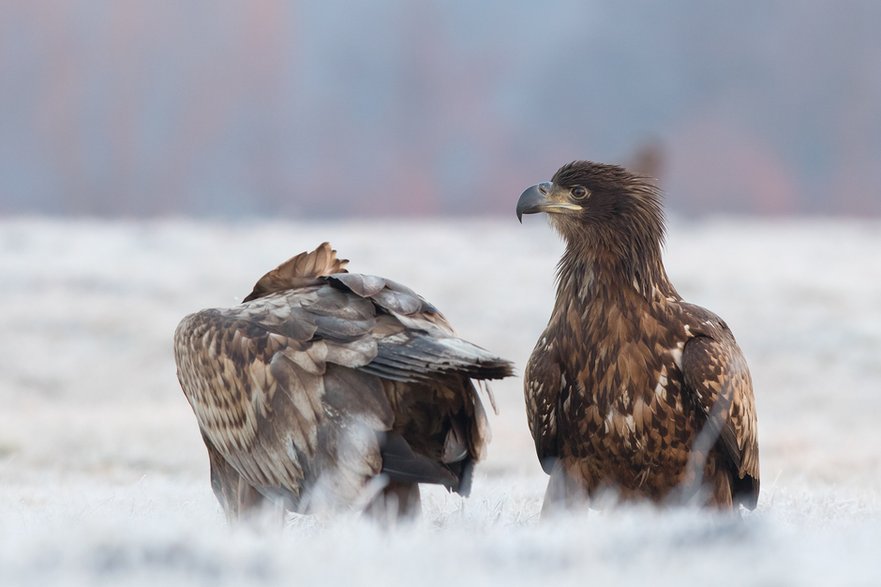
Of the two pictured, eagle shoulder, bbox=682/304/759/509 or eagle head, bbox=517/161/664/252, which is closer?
eagle shoulder, bbox=682/304/759/509

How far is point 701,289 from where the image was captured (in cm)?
1716

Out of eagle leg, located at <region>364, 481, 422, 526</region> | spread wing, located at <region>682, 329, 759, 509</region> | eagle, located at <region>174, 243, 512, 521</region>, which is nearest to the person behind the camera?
eagle, located at <region>174, 243, 512, 521</region>

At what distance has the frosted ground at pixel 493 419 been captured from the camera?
291cm

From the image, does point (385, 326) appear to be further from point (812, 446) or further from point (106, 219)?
point (106, 219)

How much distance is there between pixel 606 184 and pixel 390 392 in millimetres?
1464

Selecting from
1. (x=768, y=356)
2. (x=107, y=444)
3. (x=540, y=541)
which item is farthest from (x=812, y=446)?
(x=540, y=541)

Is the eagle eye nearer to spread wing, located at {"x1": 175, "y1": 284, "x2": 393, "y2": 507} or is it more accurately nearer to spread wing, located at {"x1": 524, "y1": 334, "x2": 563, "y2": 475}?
spread wing, located at {"x1": 524, "y1": 334, "x2": 563, "y2": 475}

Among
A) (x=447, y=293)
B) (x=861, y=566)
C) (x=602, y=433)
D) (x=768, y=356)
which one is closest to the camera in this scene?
(x=861, y=566)

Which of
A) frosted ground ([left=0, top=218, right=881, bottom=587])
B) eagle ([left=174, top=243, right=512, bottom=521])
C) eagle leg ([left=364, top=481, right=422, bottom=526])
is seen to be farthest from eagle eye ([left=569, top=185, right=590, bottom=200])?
eagle leg ([left=364, top=481, right=422, bottom=526])

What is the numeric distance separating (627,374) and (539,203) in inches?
34.6

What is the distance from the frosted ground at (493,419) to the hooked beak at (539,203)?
128 cm

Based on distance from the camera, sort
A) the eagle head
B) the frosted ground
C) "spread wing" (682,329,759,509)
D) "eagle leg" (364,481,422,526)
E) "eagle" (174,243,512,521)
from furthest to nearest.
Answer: the eagle head, "spread wing" (682,329,759,509), "eagle leg" (364,481,422,526), "eagle" (174,243,512,521), the frosted ground

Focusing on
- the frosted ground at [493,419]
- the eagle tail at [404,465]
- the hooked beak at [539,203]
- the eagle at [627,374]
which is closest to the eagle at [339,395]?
the eagle tail at [404,465]

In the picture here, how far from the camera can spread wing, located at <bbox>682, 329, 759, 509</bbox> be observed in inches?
201
